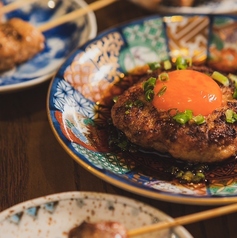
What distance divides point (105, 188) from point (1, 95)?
147 centimetres

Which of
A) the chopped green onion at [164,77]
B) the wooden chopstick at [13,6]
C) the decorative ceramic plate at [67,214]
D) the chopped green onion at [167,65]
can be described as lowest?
the decorative ceramic plate at [67,214]

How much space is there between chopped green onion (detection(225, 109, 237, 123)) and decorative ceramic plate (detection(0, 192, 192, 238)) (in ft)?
3.01

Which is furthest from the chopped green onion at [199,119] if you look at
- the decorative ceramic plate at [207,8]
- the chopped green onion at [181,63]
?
the decorative ceramic plate at [207,8]

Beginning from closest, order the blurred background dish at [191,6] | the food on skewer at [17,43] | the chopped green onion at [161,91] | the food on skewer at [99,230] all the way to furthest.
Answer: the food on skewer at [99,230]
the chopped green onion at [161,91]
the food on skewer at [17,43]
the blurred background dish at [191,6]

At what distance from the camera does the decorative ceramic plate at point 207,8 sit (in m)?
4.25

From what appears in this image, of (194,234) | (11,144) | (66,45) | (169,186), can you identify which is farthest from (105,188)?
(66,45)

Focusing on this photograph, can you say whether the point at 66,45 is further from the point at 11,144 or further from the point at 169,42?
the point at 11,144

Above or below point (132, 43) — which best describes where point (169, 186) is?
below

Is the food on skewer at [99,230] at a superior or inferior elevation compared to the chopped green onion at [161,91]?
inferior

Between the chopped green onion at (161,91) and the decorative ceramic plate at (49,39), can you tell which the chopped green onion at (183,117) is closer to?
the chopped green onion at (161,91)

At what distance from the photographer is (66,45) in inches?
165

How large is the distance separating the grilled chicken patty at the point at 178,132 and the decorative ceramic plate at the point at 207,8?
166 centimetres

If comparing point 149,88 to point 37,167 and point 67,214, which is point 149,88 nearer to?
point 37,167

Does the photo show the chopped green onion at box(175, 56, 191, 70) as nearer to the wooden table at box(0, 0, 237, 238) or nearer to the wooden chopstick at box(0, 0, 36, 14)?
the wooden table at box(0, 0, 237, 238)
